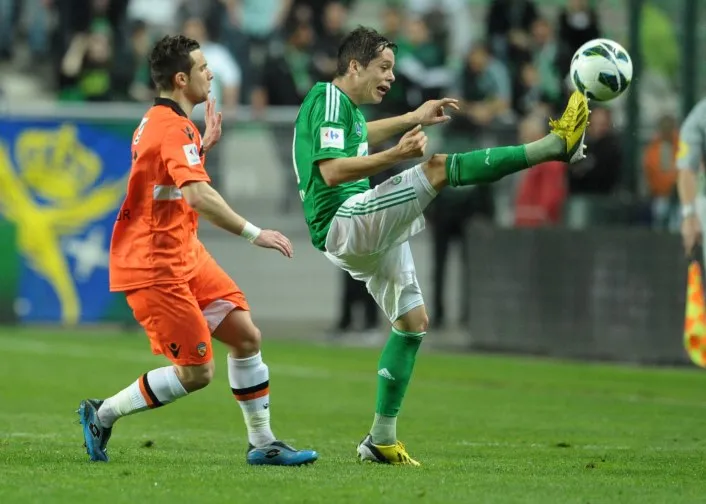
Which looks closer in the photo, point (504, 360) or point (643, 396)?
point (643, 396)

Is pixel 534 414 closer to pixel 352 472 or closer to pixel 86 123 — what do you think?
pixel 352 472

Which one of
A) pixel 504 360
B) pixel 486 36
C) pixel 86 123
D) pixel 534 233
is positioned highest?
pixel 486 36

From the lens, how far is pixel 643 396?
12883 mm

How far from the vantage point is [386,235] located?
311 inches

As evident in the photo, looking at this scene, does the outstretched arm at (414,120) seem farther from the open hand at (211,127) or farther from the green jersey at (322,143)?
the open hand at (211,127)

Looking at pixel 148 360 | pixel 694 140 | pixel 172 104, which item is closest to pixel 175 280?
pixel 172 104

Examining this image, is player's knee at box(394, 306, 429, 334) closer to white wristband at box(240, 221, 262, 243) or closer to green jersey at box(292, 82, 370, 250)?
green jersey at box(292, 82, 370, 250)

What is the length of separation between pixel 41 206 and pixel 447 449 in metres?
11.6

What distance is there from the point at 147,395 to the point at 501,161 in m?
A: 2.19

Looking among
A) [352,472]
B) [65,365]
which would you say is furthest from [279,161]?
[352,472]

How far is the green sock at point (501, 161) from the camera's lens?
300 inches

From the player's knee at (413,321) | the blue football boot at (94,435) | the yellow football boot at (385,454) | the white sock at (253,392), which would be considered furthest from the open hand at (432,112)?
the blue football boot at (94,435)

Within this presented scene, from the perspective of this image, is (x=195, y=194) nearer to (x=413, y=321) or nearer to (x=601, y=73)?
(x=413, y=321)

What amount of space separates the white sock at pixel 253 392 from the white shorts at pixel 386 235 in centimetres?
76
